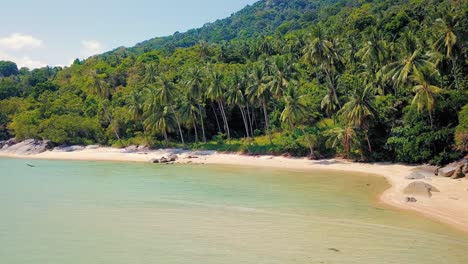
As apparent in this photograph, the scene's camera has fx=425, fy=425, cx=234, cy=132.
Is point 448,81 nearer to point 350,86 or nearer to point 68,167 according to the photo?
point 350,86

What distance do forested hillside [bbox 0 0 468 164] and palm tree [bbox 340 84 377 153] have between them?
0.35 feet

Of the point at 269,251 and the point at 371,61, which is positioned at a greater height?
the point at 371,61

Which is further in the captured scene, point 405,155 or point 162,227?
point 405,155

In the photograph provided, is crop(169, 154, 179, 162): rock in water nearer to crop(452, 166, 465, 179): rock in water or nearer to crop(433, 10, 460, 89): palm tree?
crop(452, 166, 465, 179): rock in water

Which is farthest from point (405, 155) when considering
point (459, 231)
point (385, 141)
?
point (459, 231)

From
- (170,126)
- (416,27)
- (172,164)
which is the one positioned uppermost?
(416,27)

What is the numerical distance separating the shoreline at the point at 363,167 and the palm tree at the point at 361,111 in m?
3.94

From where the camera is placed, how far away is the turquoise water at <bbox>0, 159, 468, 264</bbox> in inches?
745

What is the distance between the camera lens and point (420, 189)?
28.6m

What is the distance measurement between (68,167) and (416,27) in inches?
2562

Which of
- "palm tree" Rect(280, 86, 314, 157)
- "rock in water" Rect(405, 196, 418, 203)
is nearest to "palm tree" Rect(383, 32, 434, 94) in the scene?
"palm tree" Rect(280, 86, 314, 157)

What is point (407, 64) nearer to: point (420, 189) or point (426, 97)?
point (426, 97)

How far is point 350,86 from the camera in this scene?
6538 cm

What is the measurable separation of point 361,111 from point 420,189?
581 inches
